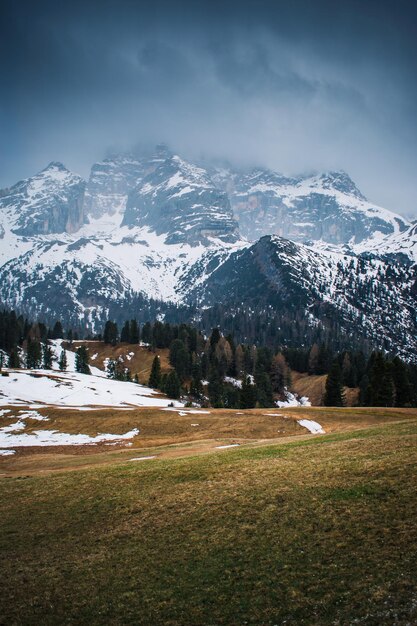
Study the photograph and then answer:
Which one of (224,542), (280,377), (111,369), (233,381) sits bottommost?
(233,381)

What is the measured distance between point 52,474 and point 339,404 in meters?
87.4

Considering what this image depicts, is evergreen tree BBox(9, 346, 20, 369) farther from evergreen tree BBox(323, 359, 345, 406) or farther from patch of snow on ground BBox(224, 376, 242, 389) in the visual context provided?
evergreen tree BBox(323, 359, 345, 406)

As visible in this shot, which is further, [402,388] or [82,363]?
[82,363]

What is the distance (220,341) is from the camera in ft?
610

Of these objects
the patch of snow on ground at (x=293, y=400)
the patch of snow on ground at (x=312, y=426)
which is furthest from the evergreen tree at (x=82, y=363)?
the patch of snow on ground at (x=312, y=426)

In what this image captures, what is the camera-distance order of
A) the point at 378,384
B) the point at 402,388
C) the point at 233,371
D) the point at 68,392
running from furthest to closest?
the point at 233,371
the point at 68,392
the point at 402,388
the point at 378,384

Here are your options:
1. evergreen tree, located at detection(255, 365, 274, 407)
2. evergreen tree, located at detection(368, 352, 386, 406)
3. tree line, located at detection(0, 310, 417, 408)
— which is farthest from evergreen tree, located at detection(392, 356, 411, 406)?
evergreen tree, located at detection(255, 365, 274, 407)

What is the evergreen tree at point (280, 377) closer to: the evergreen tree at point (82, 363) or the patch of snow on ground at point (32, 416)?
the evergreen tree at point (82, 363)

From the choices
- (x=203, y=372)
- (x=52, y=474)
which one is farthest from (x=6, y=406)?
(x=203, y=372)

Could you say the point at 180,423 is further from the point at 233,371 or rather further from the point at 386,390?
the point at 233,371

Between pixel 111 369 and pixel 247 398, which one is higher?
pixel 111 369

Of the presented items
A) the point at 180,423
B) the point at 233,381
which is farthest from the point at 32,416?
the point at 233,381

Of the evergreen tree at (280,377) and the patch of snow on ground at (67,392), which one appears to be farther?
the evergreen tree at (280,377)

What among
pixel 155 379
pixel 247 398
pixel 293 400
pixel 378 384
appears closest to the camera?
pixel 378 384
